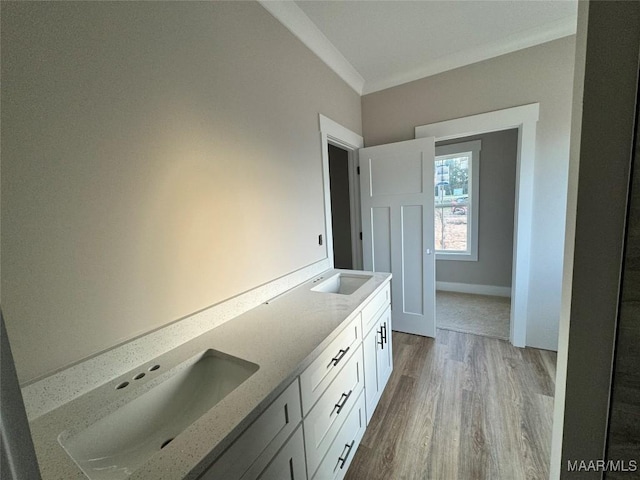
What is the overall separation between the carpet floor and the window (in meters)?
0.61

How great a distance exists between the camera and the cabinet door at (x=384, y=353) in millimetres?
1812

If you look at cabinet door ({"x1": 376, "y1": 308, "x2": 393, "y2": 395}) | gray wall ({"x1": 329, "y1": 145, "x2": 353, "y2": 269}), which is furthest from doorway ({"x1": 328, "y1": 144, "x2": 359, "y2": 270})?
cabinet door ({"x1": 376, "y1": 308, "x2": 393, "y2": 395})

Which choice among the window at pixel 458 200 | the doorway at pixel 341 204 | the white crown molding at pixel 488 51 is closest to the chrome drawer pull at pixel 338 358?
the doorway at pixel 341 204

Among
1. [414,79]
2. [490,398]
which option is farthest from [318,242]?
[414,79]

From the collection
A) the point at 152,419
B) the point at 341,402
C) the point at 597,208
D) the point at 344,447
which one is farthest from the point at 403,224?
the point at 152,419

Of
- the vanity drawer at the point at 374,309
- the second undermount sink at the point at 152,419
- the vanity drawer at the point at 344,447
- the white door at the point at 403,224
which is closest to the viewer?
the second undermount sink at the point at 152,419

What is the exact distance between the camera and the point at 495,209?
3.52 m

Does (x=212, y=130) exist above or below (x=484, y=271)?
above

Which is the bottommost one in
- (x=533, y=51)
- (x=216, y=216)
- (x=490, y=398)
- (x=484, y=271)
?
(x=490, y=398)

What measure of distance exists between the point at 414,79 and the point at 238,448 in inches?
123

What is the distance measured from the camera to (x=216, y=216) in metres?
1.25

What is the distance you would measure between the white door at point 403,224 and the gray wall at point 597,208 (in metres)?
1.86

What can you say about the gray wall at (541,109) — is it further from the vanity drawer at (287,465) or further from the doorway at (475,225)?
the vanity drawer at (287,465)

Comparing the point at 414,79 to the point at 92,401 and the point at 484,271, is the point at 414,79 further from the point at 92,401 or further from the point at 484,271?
the point at 92,401
